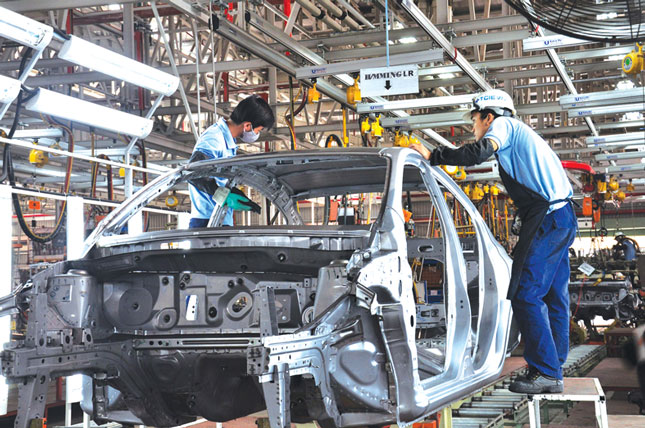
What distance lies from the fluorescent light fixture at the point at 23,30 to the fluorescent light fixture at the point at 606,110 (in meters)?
5.95

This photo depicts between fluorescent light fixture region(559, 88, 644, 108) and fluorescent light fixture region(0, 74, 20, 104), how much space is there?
576cm

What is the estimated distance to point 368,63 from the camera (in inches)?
263

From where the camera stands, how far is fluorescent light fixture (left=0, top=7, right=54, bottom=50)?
14.3ft

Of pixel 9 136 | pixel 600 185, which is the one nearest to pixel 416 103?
pixel 9 136

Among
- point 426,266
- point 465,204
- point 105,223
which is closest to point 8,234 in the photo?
point 105,223

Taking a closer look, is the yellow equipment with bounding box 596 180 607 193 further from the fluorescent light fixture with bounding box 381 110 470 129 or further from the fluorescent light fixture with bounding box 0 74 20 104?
the fluorescent light fixture with bounding box 0 74 20 104

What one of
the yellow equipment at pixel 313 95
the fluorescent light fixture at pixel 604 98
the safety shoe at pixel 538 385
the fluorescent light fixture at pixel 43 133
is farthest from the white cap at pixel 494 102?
the fluorescent light fixture at pixel 43 133

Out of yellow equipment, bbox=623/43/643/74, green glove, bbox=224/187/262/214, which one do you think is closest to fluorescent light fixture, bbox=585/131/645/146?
yellow equipment, bbox=623/43/643/74

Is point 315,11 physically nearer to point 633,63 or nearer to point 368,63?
point 368,63

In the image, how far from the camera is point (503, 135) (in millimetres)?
3961

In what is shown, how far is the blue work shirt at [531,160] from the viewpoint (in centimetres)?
400

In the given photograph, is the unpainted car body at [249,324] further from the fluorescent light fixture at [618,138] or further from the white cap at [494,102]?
the fluorescent light fixture at [618,138]

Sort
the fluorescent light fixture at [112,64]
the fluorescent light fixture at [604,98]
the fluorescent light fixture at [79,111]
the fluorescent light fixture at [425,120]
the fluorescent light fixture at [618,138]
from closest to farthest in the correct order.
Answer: the fluorescent light fixture at [112,64]
the fluorescent light fixture at [79,111]
the fluorescent light fixture at [604,98]
the fluorescent light fixture at [425,120]
the fluorescent light fixture at [618,138]

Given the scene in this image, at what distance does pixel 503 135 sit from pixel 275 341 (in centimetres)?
211
